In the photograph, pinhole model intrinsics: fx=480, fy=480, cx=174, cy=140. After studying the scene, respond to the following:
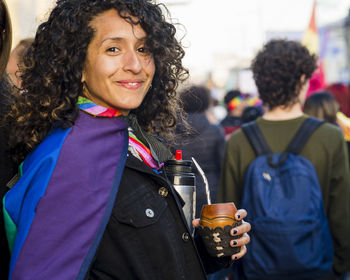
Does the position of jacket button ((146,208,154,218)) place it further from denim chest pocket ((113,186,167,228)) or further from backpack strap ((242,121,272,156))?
backpack strap ((242,121,272,156))

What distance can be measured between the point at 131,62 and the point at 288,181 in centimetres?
152

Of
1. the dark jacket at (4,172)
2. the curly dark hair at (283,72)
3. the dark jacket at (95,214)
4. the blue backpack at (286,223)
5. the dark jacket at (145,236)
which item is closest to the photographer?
the dark jacket at (95,214)

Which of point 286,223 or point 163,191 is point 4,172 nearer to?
point 163,191

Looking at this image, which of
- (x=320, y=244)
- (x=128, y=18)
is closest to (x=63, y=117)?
(x=128, y=18)

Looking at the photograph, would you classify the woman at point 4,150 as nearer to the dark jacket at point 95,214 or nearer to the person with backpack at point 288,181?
the dark jacket at point 95,214

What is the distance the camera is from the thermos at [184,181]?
6.35 ft

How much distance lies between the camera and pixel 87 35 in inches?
73.0

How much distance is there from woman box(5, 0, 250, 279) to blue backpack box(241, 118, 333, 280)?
917mm

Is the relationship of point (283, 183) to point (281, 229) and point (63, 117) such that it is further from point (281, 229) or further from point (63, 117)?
point (63, 117)

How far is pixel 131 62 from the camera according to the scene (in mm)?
1859

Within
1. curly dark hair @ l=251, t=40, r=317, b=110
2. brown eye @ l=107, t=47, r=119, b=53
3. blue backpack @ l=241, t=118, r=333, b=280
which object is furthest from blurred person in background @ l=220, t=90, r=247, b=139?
brown eye @ l=107, t=47, r=119, b=53

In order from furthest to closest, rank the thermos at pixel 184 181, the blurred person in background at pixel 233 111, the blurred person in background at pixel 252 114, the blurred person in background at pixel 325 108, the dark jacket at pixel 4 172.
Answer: the blurred person in background at pixel 233 111, the blurred person in background at pixel 252 114, the blurred person in background at pixel 325 108, the thermos at pixel 184 181, the dark jacket at pixel 4 172

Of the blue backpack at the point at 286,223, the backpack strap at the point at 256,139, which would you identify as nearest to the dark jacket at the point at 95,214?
the blue backpack at the point at 286,223

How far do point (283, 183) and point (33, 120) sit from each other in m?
1.71
